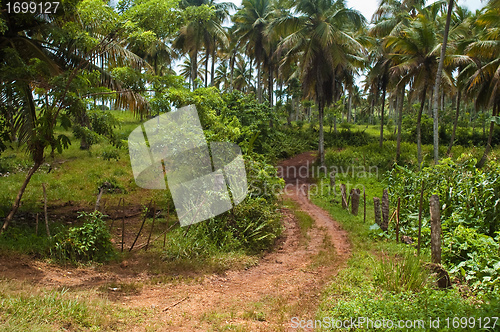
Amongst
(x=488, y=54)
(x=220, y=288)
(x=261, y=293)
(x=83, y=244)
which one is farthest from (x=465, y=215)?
(x=488, y=54)

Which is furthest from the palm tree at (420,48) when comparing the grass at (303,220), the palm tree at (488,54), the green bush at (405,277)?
the green bush at (405,277)

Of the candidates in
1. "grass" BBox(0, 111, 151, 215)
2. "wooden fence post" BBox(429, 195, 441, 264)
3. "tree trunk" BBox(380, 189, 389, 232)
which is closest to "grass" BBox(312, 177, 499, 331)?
"wooden fence post" BBox(429, 195, 441, 264)

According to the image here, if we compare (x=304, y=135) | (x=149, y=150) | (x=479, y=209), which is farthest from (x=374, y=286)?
(x=304, y=135)

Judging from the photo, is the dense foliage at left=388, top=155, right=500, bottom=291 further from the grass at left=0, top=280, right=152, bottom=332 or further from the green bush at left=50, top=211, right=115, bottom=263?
the green bush at left=50, top=211, right=115, bottom=263

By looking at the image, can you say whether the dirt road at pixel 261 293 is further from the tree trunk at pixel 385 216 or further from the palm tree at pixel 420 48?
the palm tree at pixel 420 48

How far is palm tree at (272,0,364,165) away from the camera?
61.7 feet

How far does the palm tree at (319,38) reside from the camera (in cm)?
1880

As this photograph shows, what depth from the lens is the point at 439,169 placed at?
9.25m

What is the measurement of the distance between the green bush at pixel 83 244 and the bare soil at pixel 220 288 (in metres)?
0.33

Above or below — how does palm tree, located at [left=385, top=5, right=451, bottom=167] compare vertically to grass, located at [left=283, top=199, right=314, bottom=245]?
above

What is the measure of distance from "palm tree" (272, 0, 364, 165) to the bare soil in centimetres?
1370

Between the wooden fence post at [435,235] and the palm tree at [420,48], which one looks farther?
the palm tree at [420,48]

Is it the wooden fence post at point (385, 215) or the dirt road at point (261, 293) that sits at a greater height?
the wooden fence post at point (385, 215)

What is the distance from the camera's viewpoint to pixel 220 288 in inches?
258
